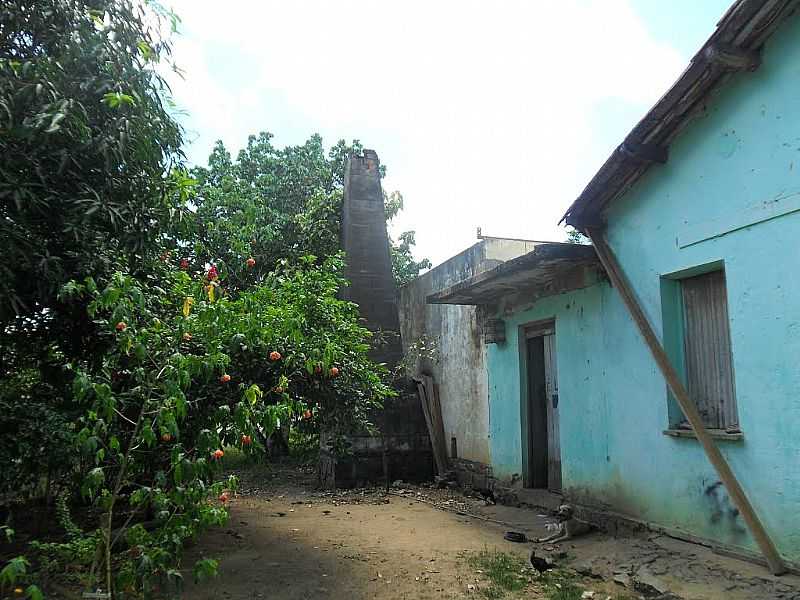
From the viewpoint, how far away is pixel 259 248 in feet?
41.4

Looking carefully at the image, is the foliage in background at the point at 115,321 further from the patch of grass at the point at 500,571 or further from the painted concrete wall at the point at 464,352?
the painted concrete wall at the point at 464,352

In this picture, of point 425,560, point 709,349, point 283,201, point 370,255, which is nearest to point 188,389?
point 425,560

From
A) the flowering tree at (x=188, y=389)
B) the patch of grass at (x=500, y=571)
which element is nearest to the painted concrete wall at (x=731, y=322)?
the patch of grass at (x=500, y=571)

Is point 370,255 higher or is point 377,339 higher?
point 370,255

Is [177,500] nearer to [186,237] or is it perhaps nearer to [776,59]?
[186,237]

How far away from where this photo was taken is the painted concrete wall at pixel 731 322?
4.41 metres

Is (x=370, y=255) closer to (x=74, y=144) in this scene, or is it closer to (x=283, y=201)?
(x=283, y=201)

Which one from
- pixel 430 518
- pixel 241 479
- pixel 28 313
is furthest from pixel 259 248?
pixel 28 313

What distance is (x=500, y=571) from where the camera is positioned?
5102 mm

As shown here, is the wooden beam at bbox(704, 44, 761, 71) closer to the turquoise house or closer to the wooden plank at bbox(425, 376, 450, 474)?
the turquoise house

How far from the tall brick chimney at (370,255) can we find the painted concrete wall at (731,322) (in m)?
4.47

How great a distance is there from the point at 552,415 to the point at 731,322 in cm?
326

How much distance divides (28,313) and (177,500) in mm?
2150

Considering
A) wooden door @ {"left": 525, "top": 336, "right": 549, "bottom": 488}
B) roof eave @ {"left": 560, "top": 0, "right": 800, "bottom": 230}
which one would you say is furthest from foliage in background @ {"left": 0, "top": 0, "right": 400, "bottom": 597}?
wooden door @ {"left": 525, "top": 336, "right": 549, "bottom": 488}
